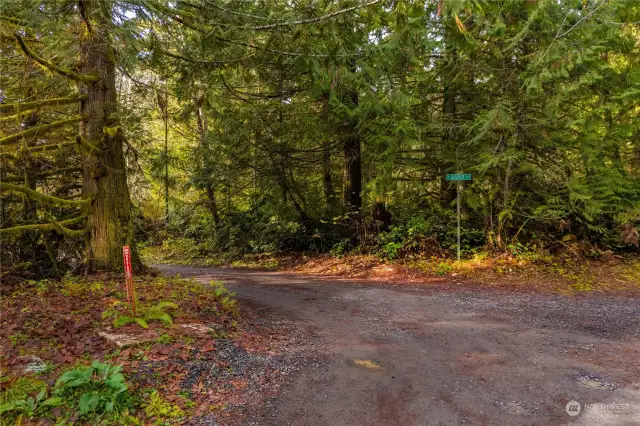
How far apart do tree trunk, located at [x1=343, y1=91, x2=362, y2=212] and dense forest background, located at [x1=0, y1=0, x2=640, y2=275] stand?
0.05 meters

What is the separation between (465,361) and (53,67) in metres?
7.98

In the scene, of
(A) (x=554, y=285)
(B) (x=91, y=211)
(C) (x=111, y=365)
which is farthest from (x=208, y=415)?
(A) (x=554, y=285)

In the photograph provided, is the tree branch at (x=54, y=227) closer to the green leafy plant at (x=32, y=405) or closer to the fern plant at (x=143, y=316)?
the fern plant at (x=143, y=316)

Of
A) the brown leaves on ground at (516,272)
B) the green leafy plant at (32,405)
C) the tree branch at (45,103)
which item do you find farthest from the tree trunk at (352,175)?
the green leafy plant at (32,405)

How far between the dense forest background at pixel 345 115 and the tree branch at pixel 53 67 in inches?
1.8

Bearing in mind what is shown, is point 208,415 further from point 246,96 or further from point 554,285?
point 246,96

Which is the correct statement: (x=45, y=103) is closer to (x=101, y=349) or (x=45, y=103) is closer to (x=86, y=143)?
(x=86, y=143)

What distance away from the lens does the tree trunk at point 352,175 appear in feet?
42.8

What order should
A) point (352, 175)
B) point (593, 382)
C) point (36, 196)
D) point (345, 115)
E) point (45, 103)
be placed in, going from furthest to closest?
point (352, 175), point (345, 115), point (45, 103), point (36, 196), point (593, 382)

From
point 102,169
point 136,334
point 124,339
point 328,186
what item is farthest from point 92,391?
point 328,186

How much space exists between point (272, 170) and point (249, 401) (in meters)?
10.4

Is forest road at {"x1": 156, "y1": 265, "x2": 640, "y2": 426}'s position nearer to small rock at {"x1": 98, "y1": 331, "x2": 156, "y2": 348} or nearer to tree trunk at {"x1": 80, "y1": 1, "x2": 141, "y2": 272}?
small rock at {"x1": 98, "y1": 331, "x2": 156, "y2": 348}

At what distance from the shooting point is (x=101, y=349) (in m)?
4.25

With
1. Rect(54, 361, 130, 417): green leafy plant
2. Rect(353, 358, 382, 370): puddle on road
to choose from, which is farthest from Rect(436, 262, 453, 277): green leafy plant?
Rect(54, 361, 130, 417): green leafy plant
